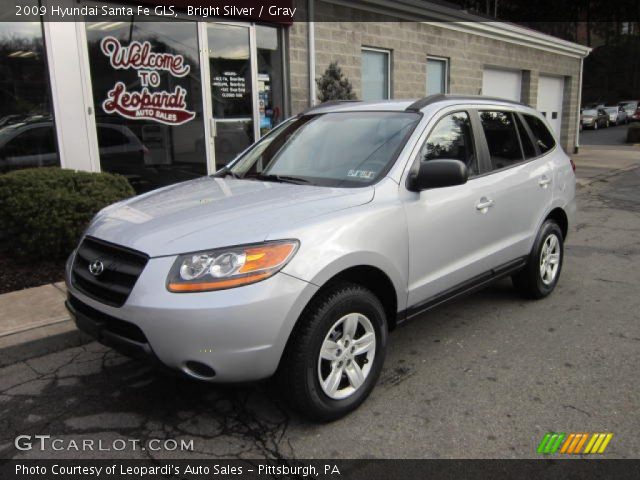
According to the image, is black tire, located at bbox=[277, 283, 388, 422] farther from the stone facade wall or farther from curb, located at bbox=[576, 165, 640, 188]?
curb, located at bbox=[576, 165, 640, 188]

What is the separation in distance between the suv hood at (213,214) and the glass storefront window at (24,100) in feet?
12.5

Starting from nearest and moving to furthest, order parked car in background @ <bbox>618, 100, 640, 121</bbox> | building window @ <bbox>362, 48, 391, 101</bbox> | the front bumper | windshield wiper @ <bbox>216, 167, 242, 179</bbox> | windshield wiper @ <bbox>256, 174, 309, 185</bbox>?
the front bumper → windshield wiper @ <bbox>256, 174, 309, 185</bbox> → windshield wiper @ <bbox>216, 167, 242, 179</bbox> → building window @ <bbox>362, 48, 391, 101</bbox> → parked car in background @ <bbox>618, 100, 640, 121</bbox>

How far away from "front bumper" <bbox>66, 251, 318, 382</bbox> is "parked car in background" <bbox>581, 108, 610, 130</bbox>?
1496 inches

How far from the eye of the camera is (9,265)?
5363 millimetres

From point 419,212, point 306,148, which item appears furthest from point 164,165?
point 419,212

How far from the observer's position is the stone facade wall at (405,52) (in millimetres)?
9234

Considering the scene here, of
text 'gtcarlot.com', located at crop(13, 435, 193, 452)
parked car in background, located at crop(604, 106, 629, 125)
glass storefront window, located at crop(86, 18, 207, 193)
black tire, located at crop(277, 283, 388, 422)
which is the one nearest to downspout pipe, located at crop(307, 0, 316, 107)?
glass storefront window, located at crop(86, 18, 207, 193)

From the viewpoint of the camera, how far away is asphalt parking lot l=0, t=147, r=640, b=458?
2748 mm

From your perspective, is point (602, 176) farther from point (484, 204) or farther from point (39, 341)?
point (39, 341)

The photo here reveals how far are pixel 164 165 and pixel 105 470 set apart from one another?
19.2ft

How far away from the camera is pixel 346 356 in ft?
9.55

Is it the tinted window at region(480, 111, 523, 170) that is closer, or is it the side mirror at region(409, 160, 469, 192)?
the side mirror at region(409, 160, 469, 192)

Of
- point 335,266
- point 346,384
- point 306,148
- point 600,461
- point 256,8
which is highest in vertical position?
point 256,8

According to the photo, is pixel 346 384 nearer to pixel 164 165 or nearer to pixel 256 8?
pixel 164 165
